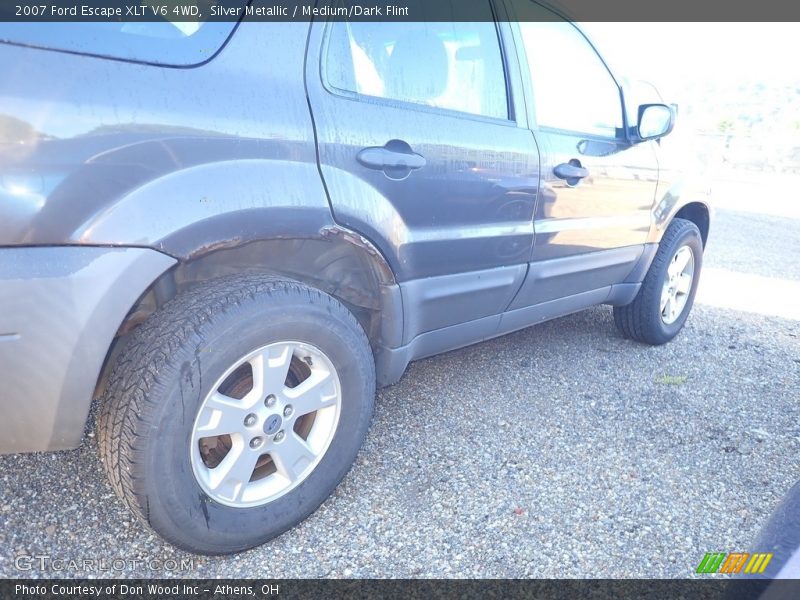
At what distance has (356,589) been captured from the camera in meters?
1.69

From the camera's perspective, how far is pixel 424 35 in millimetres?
2127

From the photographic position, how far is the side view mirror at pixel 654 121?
2961mm

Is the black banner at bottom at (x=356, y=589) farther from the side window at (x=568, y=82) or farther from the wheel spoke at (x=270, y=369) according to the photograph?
the side window at (x=568, y=82)

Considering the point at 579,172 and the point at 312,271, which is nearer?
the point at 312,271

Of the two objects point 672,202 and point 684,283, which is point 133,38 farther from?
point 684,283

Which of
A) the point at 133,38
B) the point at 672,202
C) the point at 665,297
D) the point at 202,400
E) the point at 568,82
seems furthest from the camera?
the point at 665,297

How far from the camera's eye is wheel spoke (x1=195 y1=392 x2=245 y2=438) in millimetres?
1597

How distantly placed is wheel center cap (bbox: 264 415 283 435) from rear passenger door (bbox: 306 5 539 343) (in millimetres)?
581

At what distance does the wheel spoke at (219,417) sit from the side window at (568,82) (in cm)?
173

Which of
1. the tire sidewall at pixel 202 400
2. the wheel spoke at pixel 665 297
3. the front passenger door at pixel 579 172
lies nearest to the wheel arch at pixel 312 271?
the tire sidewall at pixel 202 400

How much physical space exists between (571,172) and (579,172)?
60 mm

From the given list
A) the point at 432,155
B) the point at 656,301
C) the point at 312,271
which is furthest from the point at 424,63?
the point at 656,301

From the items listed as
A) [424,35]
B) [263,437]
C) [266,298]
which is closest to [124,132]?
[266,298]

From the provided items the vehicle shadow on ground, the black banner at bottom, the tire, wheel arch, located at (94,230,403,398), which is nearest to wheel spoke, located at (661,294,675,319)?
the vehicle shadow on ground
